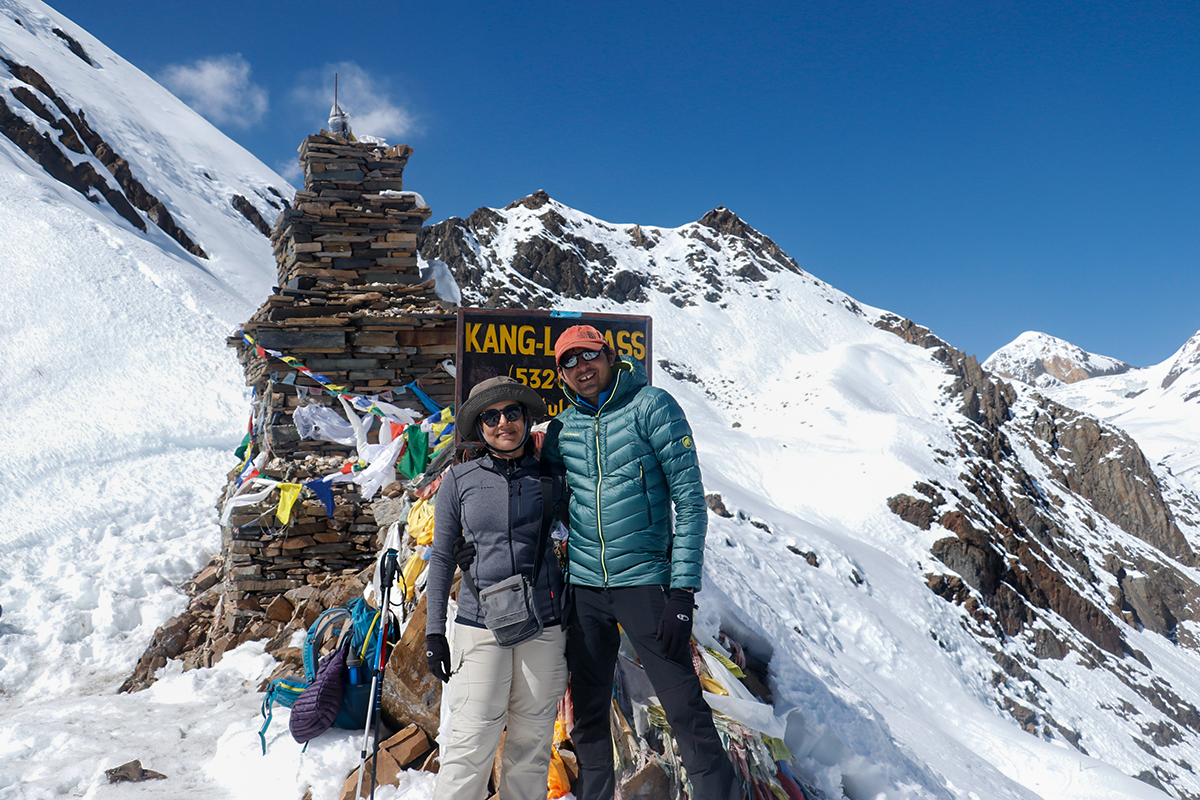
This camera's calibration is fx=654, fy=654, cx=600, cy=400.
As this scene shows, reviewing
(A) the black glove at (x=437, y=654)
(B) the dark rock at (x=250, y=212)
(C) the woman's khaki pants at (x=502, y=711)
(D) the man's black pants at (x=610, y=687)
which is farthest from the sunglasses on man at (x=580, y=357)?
(B) the dark rock at (x=250, y=212)

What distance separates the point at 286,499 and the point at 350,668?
399cm

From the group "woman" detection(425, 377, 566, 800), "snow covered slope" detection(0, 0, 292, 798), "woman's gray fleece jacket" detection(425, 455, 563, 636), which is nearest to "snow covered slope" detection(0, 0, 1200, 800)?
"snow covered slope" detection(0, 0, 292, 798)

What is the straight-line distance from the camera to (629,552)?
303cm

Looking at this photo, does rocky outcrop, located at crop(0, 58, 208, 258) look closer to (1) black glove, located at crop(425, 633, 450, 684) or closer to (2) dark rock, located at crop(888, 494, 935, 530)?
(1) black glove, located at crop(425, 633, 450, 684)

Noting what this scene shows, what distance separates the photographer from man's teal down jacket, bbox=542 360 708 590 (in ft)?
9.91

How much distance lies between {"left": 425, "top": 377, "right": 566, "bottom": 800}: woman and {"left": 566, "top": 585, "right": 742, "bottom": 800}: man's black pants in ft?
0.41

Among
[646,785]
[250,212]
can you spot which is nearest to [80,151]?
[250,212]

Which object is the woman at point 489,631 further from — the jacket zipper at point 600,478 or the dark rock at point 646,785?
the dark rock at point 646,785

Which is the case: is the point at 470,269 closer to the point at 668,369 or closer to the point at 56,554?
the point at 668,369

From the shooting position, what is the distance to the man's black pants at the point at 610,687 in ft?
9.76

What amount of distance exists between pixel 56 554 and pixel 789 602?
14204mm

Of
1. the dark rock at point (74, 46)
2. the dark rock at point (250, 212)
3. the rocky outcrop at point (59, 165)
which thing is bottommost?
the rocky outcrop at point (59, 165)

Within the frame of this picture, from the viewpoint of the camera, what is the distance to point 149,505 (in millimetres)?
13023

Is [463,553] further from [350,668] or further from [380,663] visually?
[350,668]
